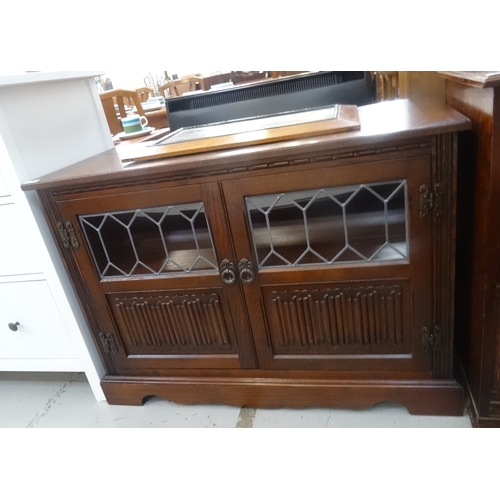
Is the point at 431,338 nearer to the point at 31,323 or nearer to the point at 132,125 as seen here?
the point at 31,323

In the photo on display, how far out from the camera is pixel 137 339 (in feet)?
3.56

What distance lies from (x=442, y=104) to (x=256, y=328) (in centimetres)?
67

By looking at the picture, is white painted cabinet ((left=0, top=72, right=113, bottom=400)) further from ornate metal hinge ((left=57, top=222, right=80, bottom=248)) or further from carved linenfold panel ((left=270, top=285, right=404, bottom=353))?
carved linenfold panel ((left=270, top=285, right=404, bottom=353))

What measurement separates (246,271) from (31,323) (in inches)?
27.5

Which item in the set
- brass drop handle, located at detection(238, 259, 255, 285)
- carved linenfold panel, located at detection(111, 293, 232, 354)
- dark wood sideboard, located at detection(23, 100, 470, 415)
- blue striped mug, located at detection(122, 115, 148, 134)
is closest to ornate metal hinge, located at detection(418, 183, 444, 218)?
dark wood sideboard, located at detection(23, 100, 470, 415)

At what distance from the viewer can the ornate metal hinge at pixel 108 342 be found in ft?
3.59

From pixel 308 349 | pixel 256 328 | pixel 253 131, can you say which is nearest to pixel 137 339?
pixel 256 328

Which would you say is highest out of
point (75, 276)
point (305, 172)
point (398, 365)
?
point (305, 172)

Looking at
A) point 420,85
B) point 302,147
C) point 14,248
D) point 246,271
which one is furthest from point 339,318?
point 14,248

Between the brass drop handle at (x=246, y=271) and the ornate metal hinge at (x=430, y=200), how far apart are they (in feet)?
1.22

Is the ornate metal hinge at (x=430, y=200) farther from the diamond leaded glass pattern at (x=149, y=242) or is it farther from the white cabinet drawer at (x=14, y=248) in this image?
the white cabinet drawer at (x=14, y=248)

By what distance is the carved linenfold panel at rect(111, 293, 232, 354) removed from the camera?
1.00m

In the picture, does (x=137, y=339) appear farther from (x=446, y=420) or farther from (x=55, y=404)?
(x=446, y=420)
